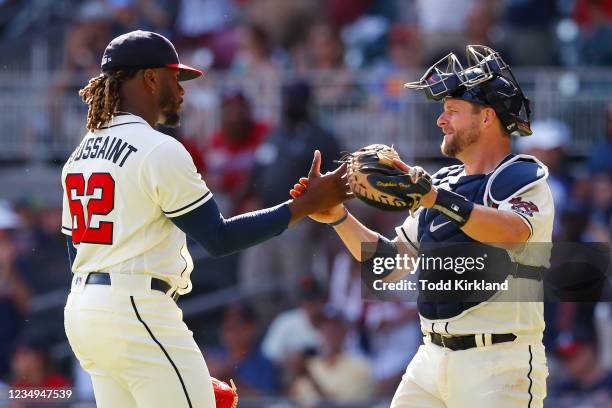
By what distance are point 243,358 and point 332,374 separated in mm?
726

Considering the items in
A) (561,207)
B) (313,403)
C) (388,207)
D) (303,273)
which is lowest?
(313,403)

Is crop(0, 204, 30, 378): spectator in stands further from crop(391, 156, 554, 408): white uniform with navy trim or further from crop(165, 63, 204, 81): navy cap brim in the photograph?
crop(391, 156, 554, 408): white uniform with navy trim

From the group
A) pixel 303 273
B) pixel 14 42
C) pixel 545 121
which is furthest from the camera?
pixel 14 42

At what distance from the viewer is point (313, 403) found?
8820mm

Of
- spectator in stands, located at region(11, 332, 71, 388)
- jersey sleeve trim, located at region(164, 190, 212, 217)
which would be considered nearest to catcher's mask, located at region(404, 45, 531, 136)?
jersey sleeve trim, located at region(164, 190, 212, 217)

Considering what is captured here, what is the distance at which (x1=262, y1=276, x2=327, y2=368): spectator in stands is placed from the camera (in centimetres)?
904

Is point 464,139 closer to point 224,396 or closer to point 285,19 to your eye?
A: point 224,396

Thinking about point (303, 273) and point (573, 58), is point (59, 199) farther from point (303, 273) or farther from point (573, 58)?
point (573, 58)

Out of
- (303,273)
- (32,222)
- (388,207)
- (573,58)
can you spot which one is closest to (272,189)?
(303,273)

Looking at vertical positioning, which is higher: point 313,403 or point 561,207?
point 561,207

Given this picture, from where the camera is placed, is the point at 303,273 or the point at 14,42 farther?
the point at 14,42

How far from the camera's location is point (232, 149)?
1005 centimetres

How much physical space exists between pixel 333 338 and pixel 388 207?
459cm

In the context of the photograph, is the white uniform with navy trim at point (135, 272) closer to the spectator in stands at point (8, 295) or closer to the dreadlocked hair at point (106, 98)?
the dreadlocked hair at point (106, 98)
